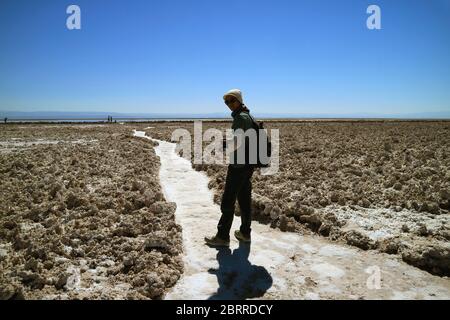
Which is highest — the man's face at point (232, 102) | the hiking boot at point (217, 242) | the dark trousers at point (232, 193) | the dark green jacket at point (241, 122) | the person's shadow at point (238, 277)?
the man's face at point (232, 102)

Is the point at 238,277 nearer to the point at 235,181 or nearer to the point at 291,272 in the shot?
the point at 291,272

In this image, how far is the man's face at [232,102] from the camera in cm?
528

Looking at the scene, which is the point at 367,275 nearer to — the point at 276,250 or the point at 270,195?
the point at 276,250

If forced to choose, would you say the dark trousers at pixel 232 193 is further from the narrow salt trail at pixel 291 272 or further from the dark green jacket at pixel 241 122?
the narrow salt trail at pixel 291 272

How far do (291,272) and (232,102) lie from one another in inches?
100

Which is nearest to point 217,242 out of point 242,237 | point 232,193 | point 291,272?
point 242,237

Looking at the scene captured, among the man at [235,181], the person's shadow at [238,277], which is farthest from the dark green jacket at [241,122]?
the person's shadow at [238,277]

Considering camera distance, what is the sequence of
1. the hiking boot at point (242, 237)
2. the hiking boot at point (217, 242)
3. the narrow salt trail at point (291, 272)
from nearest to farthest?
the narrow salt trail at point (291, 272), the hiking boot at point (217, 242), the hiking boot at point (242, 237)

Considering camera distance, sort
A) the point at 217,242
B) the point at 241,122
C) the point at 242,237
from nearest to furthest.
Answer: the point at 241,122, the point at 217,242, the point at 242,237

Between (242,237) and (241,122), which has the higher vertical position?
(241,122)

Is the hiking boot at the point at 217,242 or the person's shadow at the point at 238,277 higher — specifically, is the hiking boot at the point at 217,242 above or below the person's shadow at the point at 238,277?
above

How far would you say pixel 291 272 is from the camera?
4676 millimetres

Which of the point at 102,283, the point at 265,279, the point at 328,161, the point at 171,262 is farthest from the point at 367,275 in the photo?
the point at 328,161

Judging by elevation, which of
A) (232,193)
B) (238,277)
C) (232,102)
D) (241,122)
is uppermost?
(232,102)
